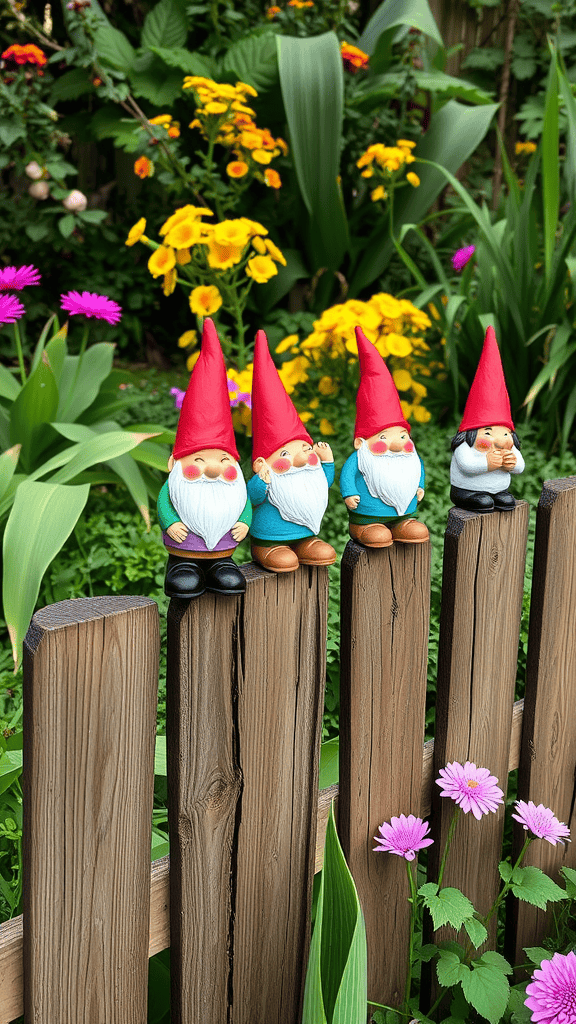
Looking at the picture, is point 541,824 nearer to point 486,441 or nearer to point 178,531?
point 486,441

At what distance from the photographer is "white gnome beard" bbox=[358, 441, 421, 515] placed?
946 mm

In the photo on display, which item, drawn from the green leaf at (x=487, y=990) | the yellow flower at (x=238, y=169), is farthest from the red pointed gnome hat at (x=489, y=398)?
the yellow flower at (x=238, y=169)

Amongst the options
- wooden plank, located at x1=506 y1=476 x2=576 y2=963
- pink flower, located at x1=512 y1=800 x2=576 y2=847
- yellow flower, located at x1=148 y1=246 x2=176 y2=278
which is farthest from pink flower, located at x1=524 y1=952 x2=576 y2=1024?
yellow flower, located at x1=148 y1=246 x2=176 y2=278

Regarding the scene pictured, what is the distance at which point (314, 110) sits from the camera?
10.3 ft

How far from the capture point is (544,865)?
139cm

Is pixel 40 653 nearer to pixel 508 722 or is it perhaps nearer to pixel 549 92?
pixel 508 722

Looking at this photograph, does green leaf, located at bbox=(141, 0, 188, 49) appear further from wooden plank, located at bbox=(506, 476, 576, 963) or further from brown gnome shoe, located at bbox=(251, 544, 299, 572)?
brown gnome shoe, located at bbox=(251, 544, 299, 572)

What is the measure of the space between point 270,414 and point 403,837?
59cm

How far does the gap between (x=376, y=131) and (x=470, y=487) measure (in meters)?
2.96

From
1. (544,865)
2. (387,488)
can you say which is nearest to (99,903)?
(387,488)

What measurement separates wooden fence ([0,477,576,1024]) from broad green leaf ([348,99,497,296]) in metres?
2.41

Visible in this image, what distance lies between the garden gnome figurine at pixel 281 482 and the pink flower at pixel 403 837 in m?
0.42

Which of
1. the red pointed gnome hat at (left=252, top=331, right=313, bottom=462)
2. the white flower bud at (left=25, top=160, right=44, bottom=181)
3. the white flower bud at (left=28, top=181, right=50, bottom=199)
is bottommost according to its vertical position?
the red pointed gnome hat at (left=252, top=331, right=313, bottom=462)

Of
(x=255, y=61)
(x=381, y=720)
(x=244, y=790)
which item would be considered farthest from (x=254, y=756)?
(x=255, y=61)
